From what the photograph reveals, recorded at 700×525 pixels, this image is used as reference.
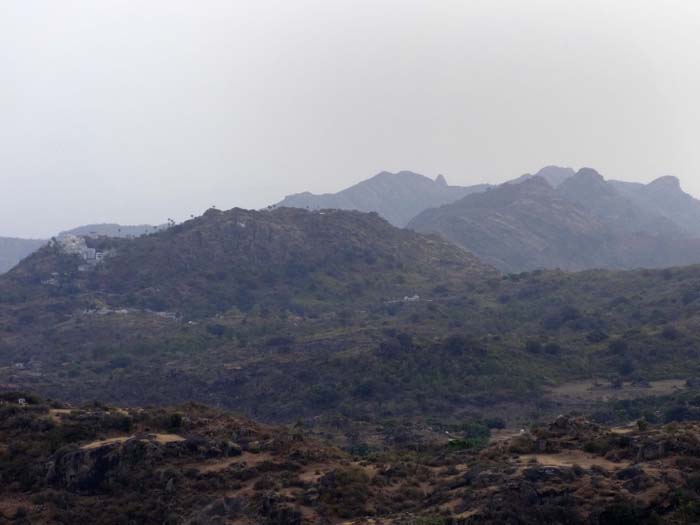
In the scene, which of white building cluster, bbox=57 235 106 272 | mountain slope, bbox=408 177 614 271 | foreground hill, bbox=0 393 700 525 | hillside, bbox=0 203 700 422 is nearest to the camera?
foreground hill, bbox=0 393 700 525

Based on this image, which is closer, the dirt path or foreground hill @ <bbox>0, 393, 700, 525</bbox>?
foreground hill @ <bbox>0, 393, 700, 525</bbox>

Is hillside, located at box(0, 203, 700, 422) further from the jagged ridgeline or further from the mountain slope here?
the mountain slope

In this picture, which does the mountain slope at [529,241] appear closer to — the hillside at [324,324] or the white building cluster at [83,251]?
the hillside at [324,324]

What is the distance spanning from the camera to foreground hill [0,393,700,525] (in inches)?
855

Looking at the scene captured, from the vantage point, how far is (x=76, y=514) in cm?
2558

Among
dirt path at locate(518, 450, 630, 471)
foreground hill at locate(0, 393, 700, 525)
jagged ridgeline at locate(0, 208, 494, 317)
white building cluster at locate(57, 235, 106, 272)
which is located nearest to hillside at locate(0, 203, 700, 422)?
jagged ridgeline at locate(0, 208, 494, 317)

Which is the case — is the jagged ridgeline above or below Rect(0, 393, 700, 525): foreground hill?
above

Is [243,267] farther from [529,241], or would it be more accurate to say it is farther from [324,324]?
[529,241]

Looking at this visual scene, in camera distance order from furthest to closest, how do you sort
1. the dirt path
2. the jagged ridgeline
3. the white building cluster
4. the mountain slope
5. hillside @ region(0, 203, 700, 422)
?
the mountain slope, the white building cluster, the jagged ridgeline, hillside @ region(0, 203, 700, 422), the dirt path

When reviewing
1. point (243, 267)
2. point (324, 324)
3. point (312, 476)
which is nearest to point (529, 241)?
point (243, 267)

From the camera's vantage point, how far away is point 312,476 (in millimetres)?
26531

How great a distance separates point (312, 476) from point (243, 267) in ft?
311

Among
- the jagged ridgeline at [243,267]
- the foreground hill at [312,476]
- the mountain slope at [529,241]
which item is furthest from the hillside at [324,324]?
the mountain slope at [529,241]

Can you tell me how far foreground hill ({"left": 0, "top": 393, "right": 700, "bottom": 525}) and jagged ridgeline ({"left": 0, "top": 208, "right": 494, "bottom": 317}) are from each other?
7471cm
